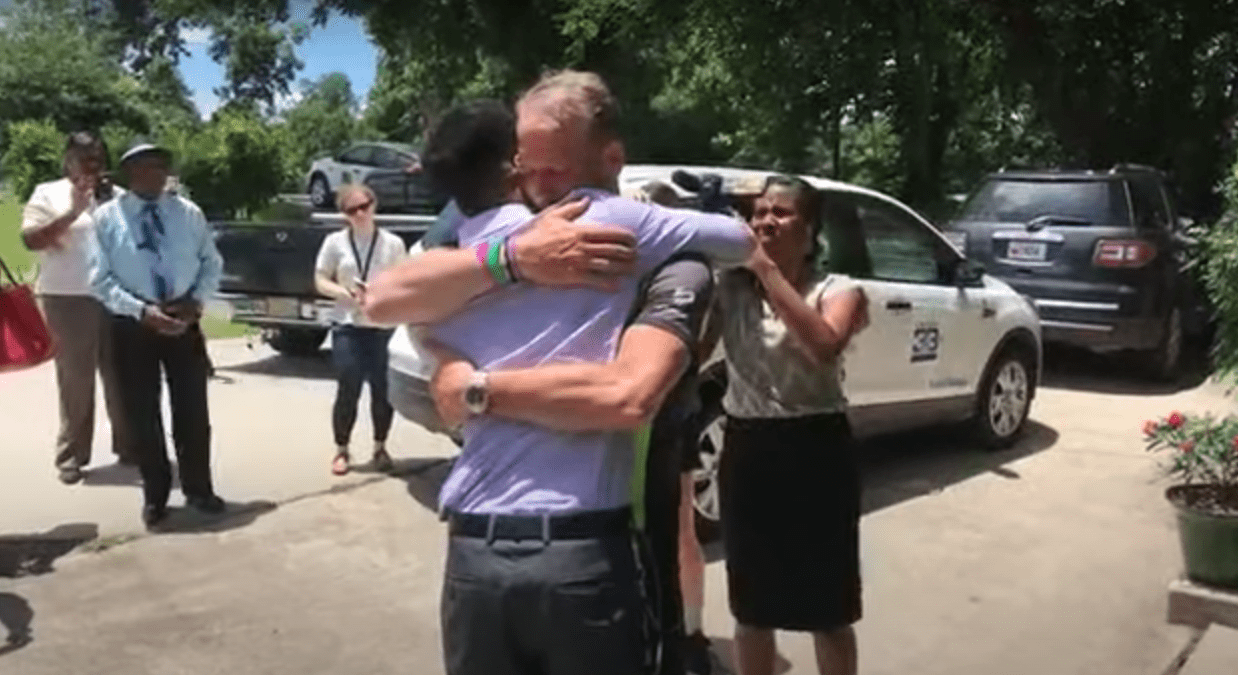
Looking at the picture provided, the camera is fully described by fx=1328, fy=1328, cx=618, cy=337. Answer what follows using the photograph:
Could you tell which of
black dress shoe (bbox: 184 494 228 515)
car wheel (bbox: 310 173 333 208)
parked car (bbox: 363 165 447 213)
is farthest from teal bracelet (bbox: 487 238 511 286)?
car wheel (bbox: 310 173 333 208)

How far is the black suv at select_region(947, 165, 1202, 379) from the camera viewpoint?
10.1 m

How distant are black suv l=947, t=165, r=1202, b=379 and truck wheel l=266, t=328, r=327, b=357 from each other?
17.7 feet

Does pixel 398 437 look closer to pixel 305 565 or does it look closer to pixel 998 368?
pixel 305 565

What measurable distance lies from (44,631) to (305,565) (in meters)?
1.15

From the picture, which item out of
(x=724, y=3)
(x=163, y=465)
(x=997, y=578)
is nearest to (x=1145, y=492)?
(x=997, y=578)

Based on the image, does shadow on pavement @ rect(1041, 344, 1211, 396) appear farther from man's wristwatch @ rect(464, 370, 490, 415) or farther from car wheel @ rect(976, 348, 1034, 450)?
man's wristwatch @ rect(464, 370, 490, 415)

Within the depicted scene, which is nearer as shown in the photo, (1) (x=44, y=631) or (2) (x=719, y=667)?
(2) (x=719, y=667)

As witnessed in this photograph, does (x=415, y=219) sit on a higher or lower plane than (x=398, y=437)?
higher

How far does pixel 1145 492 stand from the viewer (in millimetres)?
7141

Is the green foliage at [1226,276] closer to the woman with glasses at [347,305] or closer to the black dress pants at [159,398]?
the woman with glasses at [347,305]

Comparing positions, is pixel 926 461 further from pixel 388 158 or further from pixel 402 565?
pixel 388 158

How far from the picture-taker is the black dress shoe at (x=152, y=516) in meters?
6.31

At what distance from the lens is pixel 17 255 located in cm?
1819

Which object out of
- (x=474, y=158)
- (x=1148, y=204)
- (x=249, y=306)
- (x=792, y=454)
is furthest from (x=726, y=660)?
(x=1148, y=204)
